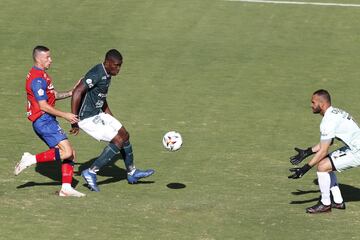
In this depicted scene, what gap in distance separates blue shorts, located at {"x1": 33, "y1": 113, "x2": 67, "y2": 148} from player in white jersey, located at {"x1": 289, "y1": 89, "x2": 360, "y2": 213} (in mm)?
4041

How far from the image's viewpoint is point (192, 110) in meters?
22.2

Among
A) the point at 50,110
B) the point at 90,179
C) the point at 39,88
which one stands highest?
the point at 39,88

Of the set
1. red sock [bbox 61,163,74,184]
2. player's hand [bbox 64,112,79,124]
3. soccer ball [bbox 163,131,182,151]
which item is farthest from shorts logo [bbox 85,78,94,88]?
soccer ball [bbox 163,131,182,151]

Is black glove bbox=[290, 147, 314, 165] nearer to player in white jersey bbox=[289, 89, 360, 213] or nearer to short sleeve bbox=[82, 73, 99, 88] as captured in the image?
player in white jersey bbox=[289, 89, 360, 213]

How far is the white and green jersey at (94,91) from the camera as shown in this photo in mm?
16344

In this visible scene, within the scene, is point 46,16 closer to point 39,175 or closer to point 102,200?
point 39,175

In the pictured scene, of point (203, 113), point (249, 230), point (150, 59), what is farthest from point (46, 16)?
point (249, 230)

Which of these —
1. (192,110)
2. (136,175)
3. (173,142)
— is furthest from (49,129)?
(192,110)

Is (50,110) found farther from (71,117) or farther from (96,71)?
(96,71)

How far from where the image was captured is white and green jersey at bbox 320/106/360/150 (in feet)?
49.0

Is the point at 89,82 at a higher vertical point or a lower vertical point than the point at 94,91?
higher

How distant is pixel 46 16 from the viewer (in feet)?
93.2

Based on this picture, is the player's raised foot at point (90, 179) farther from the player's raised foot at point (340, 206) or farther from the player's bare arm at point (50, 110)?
the player's raised foot at point (340, 206)

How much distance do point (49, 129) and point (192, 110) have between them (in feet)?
22.5
